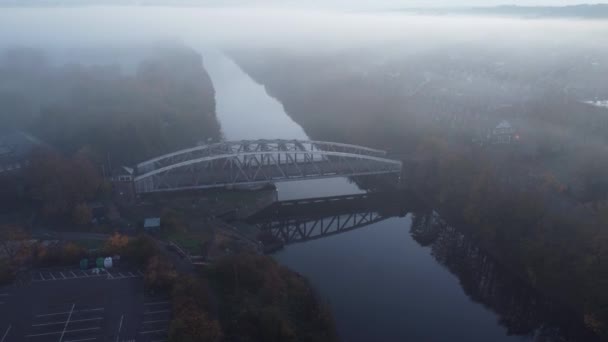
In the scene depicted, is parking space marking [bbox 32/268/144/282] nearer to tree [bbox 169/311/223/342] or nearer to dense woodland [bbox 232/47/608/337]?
tree [bbox 169/311/223/342]

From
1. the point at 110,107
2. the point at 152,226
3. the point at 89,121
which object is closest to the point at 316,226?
the point at 152,226

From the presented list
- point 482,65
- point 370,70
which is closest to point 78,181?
point 370,70

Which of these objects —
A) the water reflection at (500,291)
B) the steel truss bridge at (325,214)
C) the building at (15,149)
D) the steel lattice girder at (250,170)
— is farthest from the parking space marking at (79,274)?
the water reflection at (500,291)

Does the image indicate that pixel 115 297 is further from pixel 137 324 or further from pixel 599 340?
pixel 599 340

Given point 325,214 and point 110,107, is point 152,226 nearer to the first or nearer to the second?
point 325,214

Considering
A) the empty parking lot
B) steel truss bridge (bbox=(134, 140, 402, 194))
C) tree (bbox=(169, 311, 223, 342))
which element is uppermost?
steel truss bridge (bbox=(134, 140, 402, 194))

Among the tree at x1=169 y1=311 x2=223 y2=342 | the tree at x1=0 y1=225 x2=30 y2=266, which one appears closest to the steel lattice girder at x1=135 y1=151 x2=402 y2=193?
the tree at x1=0 y1=225 x2=30 y2=266

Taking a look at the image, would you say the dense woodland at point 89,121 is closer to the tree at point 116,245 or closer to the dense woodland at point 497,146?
the tree at point 116,245
